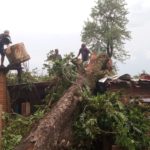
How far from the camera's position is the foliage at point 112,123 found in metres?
8.71

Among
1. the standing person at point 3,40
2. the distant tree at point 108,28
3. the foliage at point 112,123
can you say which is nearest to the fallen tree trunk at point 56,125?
the foliage at point 112,123

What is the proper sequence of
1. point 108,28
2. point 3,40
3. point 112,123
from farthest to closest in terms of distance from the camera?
1. point 108,28
2. point 3,40
3. point 112,123

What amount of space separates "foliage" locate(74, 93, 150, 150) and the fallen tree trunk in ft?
0.87

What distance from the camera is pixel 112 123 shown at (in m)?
8.95

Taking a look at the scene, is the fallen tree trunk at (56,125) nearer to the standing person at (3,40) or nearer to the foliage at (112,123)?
the foliage at (112,123)

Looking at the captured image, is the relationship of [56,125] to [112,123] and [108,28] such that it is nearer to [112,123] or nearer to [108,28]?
[112,123]

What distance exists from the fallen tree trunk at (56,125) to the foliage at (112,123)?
265 mm

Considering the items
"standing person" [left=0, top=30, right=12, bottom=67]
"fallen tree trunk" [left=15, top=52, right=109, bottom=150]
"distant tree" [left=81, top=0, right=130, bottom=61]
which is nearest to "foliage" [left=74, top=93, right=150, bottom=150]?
"fallen tree trunk" [left=15, top=52, right=109, bottom=150]

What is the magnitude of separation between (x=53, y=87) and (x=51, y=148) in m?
3.56

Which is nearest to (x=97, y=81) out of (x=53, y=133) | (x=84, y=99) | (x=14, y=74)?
(x=84, y=99)

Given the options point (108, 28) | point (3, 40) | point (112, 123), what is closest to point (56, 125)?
point (112, 123)

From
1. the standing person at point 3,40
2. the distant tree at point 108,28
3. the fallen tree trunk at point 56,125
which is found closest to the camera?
the fallen tree trunk at point 56,125

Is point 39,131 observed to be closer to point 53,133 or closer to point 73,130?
point 53,133

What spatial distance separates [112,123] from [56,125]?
1164 millimetres
